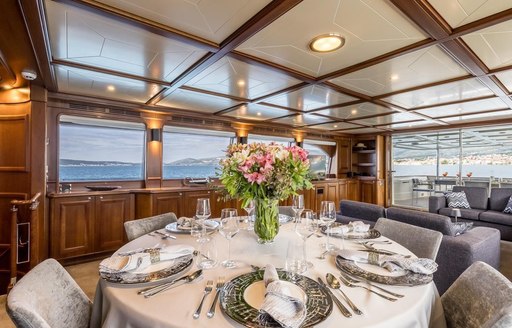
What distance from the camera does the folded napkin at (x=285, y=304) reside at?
750 millimetres

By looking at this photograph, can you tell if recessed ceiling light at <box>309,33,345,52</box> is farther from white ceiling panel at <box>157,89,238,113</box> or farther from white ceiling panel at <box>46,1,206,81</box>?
white ceiling panel at <box>157,89,238,113</box>

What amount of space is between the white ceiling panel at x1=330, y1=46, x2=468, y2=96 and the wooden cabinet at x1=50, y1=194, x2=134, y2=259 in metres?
3.45

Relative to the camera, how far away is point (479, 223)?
14.8ft

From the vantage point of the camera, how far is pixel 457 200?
16.6 feet

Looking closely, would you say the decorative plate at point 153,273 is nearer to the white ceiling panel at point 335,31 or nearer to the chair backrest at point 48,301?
the chair backrest at point 48,301

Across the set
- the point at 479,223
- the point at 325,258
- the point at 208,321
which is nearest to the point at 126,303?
the point at 208,321

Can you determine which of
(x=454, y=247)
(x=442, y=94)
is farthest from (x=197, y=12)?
(x=442, y=94)

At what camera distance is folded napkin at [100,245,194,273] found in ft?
3.70

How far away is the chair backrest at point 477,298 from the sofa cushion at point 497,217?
441 centimetres

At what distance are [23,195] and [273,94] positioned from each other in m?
3.42

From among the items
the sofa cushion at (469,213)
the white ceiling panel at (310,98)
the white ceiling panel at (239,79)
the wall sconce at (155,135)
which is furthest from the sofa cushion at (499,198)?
the wall sconce at (155,135)

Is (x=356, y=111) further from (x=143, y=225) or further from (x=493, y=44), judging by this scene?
(x=143, y=225)

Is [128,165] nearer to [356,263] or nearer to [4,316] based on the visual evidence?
[4,316]

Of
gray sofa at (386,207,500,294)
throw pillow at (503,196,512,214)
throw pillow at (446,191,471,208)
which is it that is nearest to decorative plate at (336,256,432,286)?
gray sofa at (386,207,500,294)
